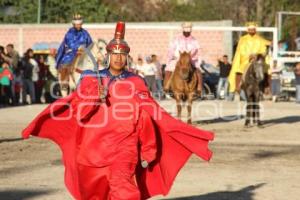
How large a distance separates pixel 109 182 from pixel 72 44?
13.4 meters

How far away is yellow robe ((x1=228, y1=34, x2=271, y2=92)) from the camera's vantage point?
70.8ft

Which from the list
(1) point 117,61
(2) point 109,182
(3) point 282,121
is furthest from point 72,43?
(2) point 109,182

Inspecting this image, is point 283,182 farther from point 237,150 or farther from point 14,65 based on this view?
point 14,65

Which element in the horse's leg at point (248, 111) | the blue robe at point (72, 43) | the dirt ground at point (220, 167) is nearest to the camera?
the dirt ground at point (220, 167)

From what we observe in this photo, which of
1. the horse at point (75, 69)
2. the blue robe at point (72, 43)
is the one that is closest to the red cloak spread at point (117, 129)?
the horse at point (75, 69)

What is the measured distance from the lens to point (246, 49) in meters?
21.9

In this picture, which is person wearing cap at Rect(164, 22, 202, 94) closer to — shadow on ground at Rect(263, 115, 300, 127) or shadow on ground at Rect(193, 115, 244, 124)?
shadow on ground at Rect(193, 115, 244, 124)

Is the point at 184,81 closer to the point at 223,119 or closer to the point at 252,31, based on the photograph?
the point at 252,31

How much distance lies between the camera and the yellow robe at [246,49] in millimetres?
21594

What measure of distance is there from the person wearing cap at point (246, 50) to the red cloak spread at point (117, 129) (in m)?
12.8

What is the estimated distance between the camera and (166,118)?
8.78m

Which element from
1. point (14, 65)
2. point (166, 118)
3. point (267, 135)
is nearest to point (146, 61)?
point (14, 65)

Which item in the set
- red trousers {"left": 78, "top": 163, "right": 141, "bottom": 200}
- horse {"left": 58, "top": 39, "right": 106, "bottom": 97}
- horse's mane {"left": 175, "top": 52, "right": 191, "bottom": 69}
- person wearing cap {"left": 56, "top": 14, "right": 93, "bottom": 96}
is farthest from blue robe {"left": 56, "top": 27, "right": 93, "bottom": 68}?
red trousers {"left": 78, "top": 163, "right": 141, "bottom": 200}

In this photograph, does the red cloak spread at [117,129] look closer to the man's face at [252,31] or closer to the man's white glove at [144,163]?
the man's white glove at [144,163]
